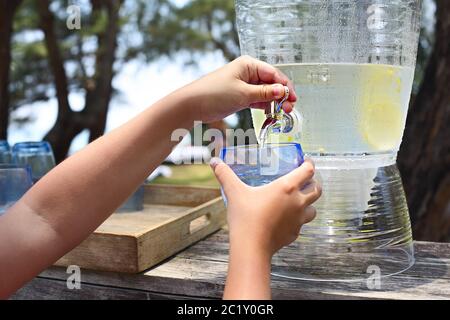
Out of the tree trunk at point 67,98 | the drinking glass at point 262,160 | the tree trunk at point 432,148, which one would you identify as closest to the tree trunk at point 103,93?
Result: the tree trunk at point 67,98

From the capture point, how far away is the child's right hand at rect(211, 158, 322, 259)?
1.86 ft

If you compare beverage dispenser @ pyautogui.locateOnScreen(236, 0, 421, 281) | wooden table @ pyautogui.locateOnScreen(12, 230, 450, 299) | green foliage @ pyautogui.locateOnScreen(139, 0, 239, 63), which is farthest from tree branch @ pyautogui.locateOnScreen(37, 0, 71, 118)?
beverage dispenser @ pyautogui.locateOnScreen(236, 0, 421, 281)

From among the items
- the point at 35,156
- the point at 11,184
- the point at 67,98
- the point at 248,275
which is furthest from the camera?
the point at 67,98

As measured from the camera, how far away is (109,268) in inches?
31.0

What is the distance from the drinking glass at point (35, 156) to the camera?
1.14 metres

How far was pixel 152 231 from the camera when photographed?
2.64 ft

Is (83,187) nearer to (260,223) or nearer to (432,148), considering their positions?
(260,223)

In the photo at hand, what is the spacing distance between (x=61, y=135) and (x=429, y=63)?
152 cm

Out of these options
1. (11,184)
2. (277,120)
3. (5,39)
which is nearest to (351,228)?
(277,120)

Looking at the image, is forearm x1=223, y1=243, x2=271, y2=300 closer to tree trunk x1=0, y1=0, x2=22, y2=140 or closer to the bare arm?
the bare arm

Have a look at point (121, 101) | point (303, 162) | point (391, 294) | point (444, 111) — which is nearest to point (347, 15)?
point (303, 162)

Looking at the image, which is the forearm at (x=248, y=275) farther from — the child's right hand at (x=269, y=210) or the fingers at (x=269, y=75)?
the fingers at (x=269, y=75)

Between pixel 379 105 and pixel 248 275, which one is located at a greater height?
pixel 379 105

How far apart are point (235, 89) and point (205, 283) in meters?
0.26
